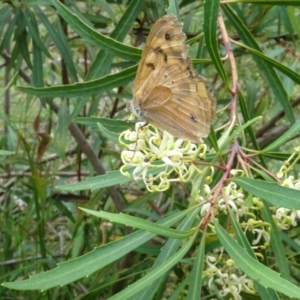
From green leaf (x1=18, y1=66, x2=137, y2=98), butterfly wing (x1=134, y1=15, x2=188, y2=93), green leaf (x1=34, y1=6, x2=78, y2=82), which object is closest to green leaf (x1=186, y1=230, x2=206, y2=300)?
butterfly wing (x1=134, y1=15, x2=188, y2=93)

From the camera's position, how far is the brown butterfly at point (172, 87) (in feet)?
3.46

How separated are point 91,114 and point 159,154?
0.76 meters

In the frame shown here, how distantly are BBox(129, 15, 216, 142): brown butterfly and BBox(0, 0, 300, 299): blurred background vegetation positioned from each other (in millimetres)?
137

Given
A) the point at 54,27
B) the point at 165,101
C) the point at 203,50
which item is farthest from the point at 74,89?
the point at 54,27

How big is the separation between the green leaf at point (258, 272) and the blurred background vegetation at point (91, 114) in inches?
12.3

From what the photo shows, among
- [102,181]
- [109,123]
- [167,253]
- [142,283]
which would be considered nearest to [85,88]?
[109,123]

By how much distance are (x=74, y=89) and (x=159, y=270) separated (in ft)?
1.51

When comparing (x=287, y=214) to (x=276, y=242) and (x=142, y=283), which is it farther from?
(x=142, y=283)

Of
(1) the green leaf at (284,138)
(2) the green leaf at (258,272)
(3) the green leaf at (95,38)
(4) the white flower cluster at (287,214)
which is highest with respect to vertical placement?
(3) the green leaf at (95,38)

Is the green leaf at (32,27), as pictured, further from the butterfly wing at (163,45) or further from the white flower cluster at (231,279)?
the white flower cluster at (231,279)

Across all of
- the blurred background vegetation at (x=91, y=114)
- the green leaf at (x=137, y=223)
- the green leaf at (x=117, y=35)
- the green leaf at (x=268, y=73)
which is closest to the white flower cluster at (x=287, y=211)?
the blurred background vegetation at (x=91, y=114)

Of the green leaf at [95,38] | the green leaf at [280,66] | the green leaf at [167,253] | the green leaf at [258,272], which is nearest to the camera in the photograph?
the green leaf at [258,272]

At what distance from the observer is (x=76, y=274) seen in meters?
0.91

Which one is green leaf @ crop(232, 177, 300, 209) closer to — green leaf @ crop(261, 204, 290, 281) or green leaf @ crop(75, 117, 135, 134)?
green leaf @ crop(261, 204, 290, 281)
